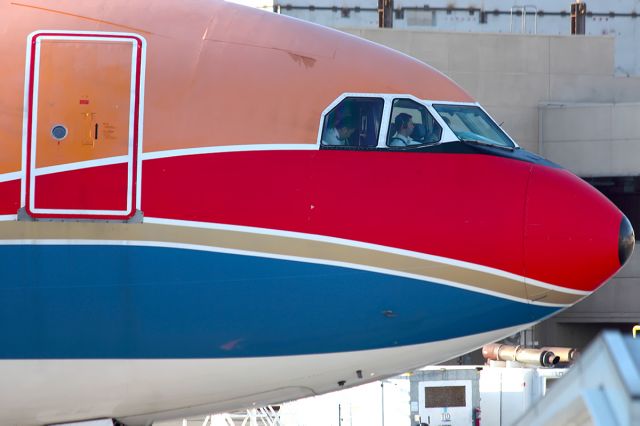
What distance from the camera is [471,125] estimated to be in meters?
11.6

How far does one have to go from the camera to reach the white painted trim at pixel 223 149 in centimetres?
1061

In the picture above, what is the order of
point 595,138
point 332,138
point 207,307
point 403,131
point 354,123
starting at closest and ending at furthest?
point 207,307 < point 332,138 < point 354,123 < point 403,131 < point 595,138

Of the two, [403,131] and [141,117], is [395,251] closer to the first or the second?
[403,131]

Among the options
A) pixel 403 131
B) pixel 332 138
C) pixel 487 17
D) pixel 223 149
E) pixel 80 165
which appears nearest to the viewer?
pixel 80 165

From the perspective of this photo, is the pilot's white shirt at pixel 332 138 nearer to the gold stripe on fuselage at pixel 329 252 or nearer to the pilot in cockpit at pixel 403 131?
the pilot in cockpit at pixel 403 131

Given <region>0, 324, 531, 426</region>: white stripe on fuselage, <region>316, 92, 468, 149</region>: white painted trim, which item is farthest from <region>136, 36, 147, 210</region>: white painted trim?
<region>316, 92, 468, 149</region>: white painted trim

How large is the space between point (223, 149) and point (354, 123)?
1354mm

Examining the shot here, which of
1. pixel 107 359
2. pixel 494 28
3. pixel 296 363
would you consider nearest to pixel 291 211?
pixel 296 363

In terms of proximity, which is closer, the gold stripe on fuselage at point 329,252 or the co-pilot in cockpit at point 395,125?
the gold stripe on fuselage at point 329,252

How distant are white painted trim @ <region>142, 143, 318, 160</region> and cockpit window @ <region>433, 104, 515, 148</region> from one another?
1.46m

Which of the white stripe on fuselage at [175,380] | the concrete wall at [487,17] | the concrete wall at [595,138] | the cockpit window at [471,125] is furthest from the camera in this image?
the concrete wall at [487,17]

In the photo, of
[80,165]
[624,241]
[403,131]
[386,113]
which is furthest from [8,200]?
[624,241]

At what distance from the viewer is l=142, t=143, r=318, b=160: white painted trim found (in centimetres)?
1061

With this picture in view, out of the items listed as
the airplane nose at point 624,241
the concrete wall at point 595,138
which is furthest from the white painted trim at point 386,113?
the concrete wall at point 595,138
